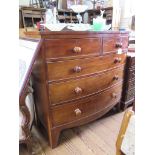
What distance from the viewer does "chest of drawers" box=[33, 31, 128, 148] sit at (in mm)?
1116

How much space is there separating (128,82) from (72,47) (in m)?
0.97

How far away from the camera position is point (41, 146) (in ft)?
4.47

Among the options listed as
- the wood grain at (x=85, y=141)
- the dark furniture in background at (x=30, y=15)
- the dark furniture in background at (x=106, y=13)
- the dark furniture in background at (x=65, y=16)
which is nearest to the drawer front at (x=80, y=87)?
the wood grain at (x=85, y=141)


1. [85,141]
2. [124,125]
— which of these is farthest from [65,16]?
[124,125]

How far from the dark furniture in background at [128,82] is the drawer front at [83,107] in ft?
0.45

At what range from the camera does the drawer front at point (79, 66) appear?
1.13m

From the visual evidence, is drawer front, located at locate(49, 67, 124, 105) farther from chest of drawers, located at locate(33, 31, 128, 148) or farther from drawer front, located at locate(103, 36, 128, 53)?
drawer front, located at locate(103, 36, 128, 53)

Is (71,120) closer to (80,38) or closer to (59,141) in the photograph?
(59,141)

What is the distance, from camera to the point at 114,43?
1506mm

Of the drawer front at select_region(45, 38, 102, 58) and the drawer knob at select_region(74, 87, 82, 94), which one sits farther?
the drawer knob at select_region(74, 87, 82, 94)

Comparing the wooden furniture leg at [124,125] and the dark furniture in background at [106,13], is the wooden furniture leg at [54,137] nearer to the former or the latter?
the wooden furniture leg at [124,125]

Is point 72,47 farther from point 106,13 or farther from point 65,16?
point 65,16

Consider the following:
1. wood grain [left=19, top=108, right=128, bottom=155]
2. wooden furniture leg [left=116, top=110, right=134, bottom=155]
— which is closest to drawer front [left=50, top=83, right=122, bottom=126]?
wood grain [left=19, top=108, right=128, bottom=155]

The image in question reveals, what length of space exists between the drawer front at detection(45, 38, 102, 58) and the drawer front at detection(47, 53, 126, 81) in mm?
58
